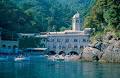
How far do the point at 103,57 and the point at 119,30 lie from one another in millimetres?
8312

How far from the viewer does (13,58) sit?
83312 millimetres

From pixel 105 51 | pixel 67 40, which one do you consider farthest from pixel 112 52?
pixel 67 40

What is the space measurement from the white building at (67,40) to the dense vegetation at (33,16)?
4.78 metres

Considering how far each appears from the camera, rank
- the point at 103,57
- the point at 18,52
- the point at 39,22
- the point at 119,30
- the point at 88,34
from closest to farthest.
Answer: the point at 119,30
the point at 103,57
the point at 18,52
the point at 88,34
the point at 39,22

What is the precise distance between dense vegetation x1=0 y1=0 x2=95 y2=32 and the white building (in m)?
4.78

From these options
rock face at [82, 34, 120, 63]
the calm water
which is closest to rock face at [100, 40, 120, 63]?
rock face at [82, 34, 120, 63]

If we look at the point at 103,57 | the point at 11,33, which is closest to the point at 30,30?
the point at 11,33

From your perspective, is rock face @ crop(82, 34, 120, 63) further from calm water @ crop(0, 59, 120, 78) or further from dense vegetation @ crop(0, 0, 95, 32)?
dense vegetation @ crop(0, 0, 95, 32)

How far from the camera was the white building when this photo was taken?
109 m

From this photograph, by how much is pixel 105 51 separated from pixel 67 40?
33697 millimetres

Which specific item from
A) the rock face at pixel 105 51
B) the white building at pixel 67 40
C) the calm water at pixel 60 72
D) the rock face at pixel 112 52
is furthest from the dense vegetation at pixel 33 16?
the calm water at pixel 60 72

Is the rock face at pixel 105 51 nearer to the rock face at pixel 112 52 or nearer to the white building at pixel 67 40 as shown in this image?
the rock face at pixel 112 52

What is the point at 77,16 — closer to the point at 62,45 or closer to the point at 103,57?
the point at 62,45

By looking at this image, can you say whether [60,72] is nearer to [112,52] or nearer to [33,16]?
[112,52]
